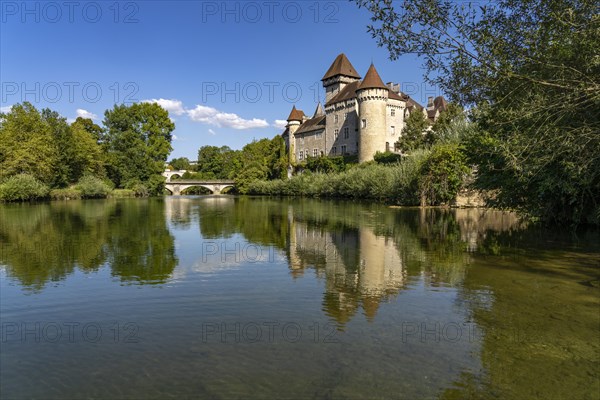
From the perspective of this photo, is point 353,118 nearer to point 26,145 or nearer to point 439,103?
point 439,103

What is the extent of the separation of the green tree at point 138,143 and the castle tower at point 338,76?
27221mm

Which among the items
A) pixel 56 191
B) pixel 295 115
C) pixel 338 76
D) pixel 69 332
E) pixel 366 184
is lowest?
pixel 69 332

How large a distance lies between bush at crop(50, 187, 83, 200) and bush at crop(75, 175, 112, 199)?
522mm

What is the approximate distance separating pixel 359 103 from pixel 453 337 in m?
58.9

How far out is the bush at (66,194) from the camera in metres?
50.9

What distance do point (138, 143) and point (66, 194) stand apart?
13.1m

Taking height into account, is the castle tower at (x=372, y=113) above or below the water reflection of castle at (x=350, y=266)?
above

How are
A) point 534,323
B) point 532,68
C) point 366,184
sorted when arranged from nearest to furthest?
point 534,323 → point 532,68 → point 366,184

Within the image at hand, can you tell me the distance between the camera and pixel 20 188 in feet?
143

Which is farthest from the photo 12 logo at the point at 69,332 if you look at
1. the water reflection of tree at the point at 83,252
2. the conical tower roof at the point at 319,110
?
the conical tower roof at the point at 319,110

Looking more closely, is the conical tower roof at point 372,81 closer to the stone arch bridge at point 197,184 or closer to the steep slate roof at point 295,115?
the steep slate roof at point 295,115

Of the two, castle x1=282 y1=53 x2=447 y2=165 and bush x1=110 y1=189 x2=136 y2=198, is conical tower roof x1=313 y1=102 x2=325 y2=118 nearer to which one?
castle x1=282 y1=53 x2=447 y2=165

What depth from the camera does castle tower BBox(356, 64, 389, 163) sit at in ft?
198

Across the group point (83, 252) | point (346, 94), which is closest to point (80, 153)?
point (346, 94)
